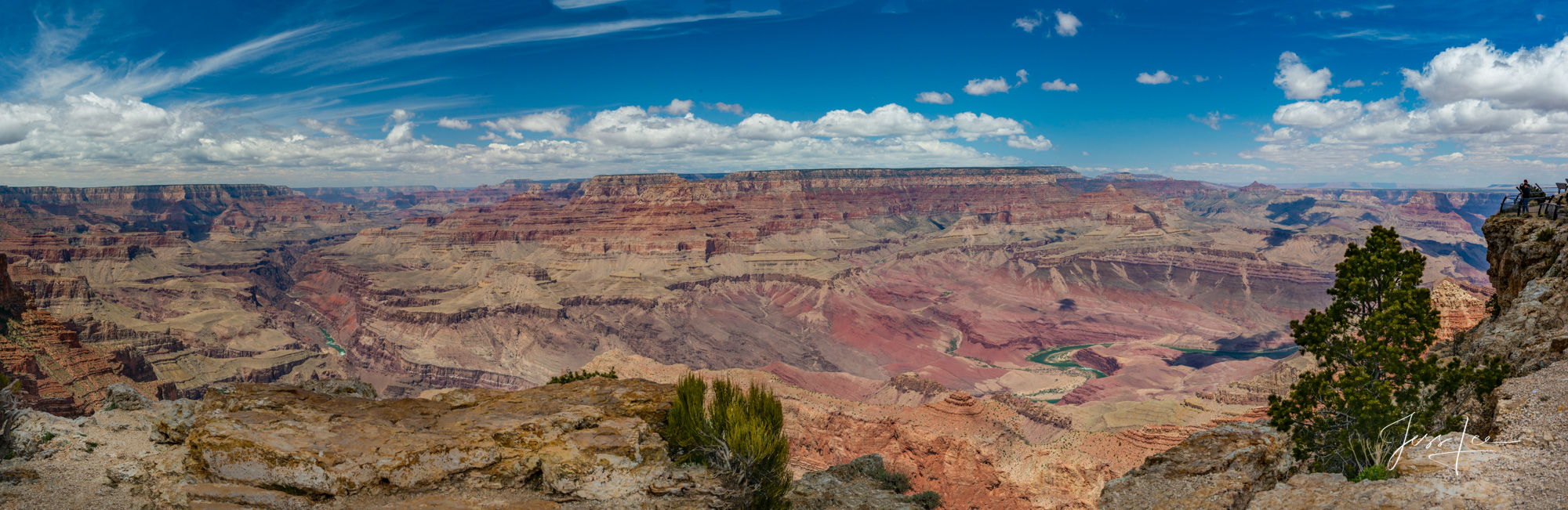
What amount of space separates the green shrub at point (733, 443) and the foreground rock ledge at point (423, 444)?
72 centimetres

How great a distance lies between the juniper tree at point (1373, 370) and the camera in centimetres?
1528

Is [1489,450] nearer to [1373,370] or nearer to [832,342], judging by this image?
[1373,370]

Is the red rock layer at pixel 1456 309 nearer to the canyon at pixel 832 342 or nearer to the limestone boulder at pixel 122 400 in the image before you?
the canyon at pixel 832 342

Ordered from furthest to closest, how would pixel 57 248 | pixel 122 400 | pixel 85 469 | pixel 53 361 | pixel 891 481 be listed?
pixel 57 248
pixel 53 361
pixel 891 481
pixel 122 400
pixel 85 469

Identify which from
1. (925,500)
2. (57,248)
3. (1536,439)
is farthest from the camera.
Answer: (57,248)

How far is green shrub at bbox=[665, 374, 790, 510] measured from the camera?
51.9ft

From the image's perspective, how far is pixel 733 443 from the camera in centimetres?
1576

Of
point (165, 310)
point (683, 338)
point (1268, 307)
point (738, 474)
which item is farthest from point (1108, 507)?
point (165, 310)

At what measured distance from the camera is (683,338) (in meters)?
135

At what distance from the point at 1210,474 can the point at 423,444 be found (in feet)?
67.2

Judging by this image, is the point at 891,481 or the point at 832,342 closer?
the point at 891,481

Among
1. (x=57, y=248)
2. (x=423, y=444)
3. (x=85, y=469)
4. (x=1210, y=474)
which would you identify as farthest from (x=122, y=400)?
(x=57, y=248)

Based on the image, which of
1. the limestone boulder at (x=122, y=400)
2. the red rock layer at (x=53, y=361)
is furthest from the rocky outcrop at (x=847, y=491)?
the red rock layer at (x=53, y=361)
